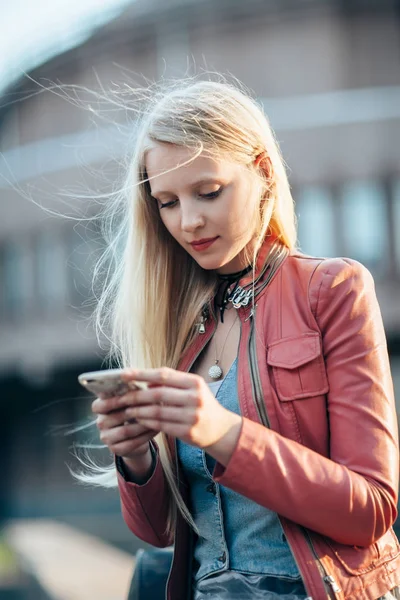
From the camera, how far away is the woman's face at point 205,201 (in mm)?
2256

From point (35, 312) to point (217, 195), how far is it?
69.7ft

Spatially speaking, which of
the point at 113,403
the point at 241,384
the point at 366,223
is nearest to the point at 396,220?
the point at 366,223

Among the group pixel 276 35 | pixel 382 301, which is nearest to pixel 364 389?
pixel 382 301

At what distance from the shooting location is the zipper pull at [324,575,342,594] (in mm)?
1978

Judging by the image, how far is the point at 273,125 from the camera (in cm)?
2161

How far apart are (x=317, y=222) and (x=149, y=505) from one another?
1843 centimetres

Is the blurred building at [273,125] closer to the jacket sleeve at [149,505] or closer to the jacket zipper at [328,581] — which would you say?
the jacket sleeve at [149,505]

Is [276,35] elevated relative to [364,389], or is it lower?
elevated

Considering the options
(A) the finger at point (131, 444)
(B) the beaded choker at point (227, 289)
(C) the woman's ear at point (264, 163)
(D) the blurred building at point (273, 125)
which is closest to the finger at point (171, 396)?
(A) the finger at point (131, 444)

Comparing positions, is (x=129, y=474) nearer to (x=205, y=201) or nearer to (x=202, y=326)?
(x=202, y=326)

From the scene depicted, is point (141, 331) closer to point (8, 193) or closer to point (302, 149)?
point (302, 149)

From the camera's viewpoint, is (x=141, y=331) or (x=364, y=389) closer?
(x=364, y=389)

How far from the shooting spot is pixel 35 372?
77.0ft

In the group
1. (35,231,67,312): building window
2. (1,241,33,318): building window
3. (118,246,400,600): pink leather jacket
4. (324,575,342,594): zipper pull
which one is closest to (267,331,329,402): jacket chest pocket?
(118,246,400,600): pink leather jacket
